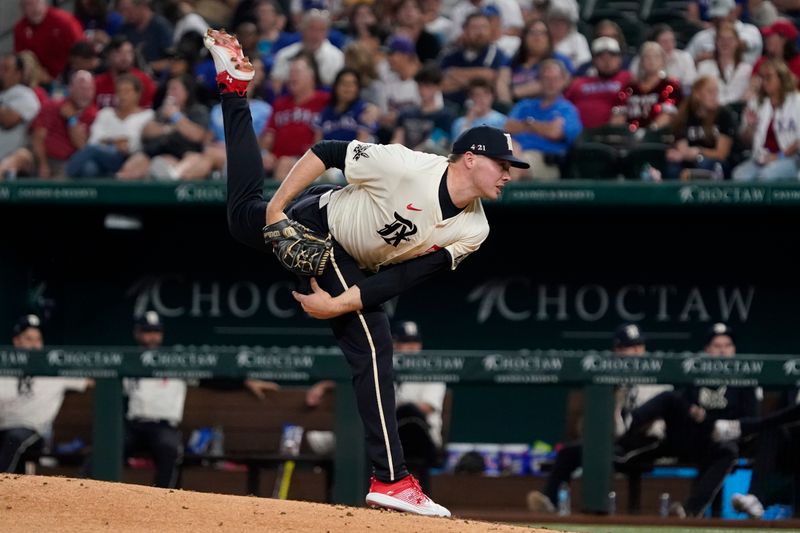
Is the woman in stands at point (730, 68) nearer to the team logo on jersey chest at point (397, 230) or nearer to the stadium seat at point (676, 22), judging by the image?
the stadium seat at point (676, 22)

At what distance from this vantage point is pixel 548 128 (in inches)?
403

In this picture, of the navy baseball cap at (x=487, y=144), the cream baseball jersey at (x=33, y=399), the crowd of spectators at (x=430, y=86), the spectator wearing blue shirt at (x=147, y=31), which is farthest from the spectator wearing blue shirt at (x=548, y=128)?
the navy baseball cap at (x=487, y=144)

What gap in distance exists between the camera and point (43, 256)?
12.1 metres

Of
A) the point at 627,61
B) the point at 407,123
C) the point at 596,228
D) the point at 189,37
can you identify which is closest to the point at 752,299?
the point at 596,228

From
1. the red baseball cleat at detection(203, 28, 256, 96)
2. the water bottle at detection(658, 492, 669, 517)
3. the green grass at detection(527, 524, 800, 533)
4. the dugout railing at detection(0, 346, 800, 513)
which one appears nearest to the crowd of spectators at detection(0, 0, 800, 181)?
the dugout railing at detection(0, 346, 800, 513)

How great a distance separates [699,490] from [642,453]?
379mm

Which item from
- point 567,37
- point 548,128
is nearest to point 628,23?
point 567,37

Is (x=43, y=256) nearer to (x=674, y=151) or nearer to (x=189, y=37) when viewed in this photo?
(x=189, y=37)

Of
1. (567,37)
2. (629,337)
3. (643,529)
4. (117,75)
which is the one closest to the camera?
(643,529)

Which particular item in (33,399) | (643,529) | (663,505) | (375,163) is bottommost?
(643,529)

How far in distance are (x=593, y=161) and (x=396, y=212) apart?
4729 millimetres

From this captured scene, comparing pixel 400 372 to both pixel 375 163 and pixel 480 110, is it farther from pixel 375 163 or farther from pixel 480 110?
pixel 375 163

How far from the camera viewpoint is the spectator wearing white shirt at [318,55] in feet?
37.4

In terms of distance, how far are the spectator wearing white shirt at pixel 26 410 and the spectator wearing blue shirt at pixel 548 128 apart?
3576 mm
